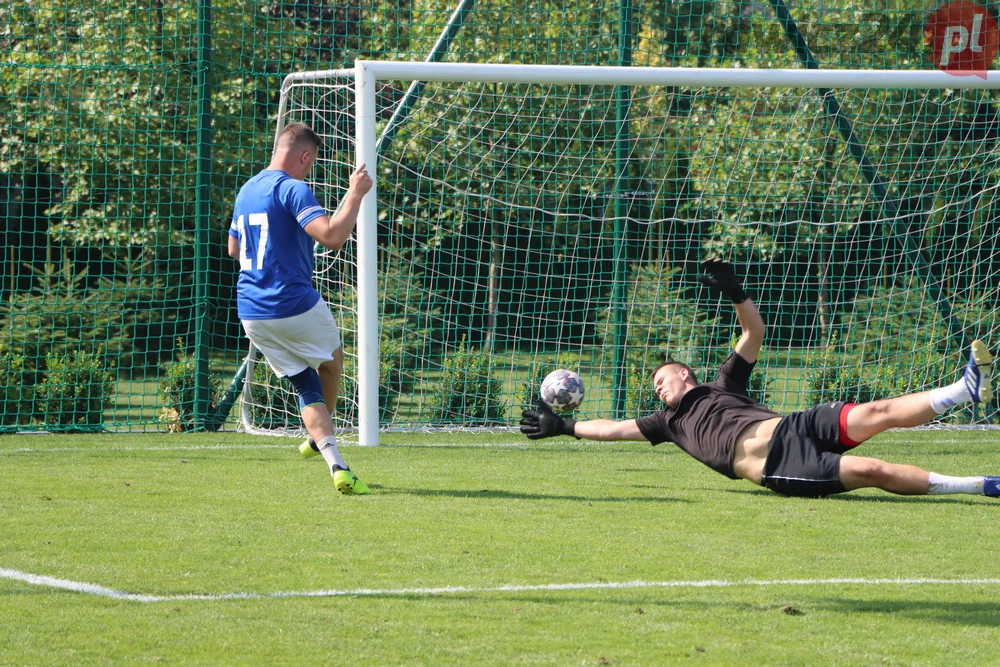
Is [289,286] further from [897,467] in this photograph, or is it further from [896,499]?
[896,499]

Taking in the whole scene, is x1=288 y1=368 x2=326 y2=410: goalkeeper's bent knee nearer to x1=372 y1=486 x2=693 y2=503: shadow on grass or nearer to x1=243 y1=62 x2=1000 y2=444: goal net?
x1=372 y1=486 x2=693 y2=503: shadow on grass

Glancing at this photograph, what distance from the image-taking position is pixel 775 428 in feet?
21.5

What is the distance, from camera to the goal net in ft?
32.9

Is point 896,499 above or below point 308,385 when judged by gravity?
below

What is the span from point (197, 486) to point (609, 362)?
21.1 feet

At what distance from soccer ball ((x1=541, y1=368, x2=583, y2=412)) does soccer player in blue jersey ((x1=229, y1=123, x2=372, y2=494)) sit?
1.49 m

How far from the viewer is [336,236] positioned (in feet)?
20.6

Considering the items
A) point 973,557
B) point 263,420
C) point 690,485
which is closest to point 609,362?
point 263,420

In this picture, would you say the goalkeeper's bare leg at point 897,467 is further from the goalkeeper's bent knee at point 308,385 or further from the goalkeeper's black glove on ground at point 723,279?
the goalkeeper's bent knee at point 308,385

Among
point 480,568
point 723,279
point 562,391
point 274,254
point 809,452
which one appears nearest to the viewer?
point 480,568

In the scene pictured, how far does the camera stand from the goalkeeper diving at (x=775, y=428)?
6.01 meters

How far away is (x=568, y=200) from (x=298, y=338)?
839 centimetres

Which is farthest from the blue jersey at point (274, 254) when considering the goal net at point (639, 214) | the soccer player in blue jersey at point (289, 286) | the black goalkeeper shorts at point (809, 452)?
the black goalkeeper shorts at point (809, 452)

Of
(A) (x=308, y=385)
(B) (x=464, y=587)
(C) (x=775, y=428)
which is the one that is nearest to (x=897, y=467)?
(C) (x=775, y=428)
